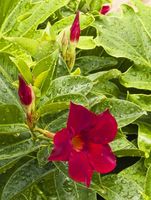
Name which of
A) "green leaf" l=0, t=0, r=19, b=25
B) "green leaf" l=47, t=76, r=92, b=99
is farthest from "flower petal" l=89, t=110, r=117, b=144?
"green leaf" l=0, t=0, r=19, b=25

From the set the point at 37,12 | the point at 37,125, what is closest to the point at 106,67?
the point at 37,12

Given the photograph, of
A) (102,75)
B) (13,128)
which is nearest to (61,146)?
(13,128)

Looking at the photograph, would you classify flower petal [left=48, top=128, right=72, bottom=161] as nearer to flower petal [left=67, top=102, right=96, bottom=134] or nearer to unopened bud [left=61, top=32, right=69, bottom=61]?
flower petal [left=67, top=102, right=96, bottom=134]

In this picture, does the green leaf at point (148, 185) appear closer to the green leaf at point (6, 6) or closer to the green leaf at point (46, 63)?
the green leaf at point (46, 63)

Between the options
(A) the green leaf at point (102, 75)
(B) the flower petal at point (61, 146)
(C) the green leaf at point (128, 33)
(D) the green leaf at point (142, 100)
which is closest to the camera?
(B) the flower petal at point (61, 146)

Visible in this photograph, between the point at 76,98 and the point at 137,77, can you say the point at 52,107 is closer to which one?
the point at 76,98

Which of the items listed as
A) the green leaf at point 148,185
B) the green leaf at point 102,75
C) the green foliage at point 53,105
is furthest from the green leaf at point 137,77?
the green leaf at point 148,185

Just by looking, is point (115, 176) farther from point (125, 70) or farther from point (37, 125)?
point (125, 70)
